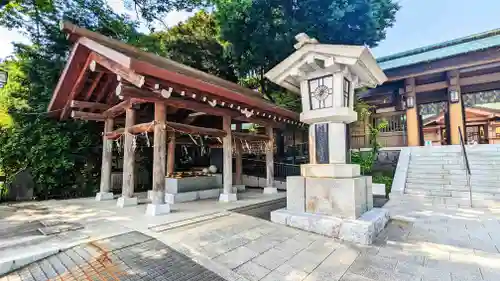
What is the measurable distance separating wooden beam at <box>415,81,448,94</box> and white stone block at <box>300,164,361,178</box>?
9.78 meters

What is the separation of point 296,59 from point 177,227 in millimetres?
4011

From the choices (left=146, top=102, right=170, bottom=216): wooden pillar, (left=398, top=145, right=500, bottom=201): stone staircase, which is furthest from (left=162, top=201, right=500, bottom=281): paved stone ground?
(left=398, top=145, right=500, bottom=201): stone staircase

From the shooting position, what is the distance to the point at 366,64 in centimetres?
464

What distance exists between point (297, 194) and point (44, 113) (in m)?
8.93

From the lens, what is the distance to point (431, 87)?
1129 centimetres

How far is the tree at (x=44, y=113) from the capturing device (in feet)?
25.5

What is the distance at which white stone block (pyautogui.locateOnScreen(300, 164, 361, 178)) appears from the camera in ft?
14.2

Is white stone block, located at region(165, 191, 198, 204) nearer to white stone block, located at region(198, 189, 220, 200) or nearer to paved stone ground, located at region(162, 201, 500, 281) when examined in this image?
white stone block, located at region(198, 189, 220, 200)

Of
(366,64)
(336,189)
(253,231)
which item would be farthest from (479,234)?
(253,231)

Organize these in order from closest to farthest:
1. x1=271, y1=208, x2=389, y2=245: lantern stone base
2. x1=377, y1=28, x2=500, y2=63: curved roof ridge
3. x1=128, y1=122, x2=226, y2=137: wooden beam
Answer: x1=271, y1=208, x2=389, y2=245: lantern stone base < x1=128, y1=122, x2=226, y2=137: wooden beam < x1=377, y1=28, x2=500, y2=63: curved roof ridge

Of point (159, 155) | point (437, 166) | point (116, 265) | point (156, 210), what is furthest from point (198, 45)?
point (437, 166)

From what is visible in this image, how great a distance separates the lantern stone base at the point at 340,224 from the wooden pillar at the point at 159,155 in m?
2.59

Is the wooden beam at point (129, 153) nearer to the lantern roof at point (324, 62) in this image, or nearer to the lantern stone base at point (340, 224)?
the lantern roof at point (324, 62)

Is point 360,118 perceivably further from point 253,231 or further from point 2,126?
point 2,126
